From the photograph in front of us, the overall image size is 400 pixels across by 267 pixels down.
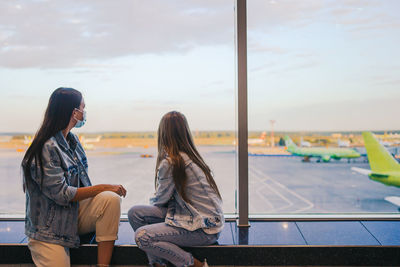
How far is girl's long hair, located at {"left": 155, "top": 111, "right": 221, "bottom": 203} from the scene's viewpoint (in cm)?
202

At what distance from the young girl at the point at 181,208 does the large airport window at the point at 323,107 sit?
31.6 inches

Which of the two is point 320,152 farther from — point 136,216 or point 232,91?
point 136,216

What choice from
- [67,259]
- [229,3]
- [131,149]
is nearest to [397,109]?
[229,3]

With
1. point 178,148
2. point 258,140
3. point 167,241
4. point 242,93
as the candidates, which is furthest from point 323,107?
point 167,241

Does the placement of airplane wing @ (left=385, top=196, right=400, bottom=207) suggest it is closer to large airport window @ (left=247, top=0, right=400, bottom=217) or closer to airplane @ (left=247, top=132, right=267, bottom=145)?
large airport window @ (left=247, top=0, right=400, bottom=217)

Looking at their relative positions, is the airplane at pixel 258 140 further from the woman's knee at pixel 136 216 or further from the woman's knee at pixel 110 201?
the woman's knee at pixel 110 201

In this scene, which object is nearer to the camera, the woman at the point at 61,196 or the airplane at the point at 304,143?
the woman at the point at 61,196

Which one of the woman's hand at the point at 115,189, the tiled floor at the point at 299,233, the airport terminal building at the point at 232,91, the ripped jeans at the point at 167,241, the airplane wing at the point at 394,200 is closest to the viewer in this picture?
the ripped jeans at the point at 167,241

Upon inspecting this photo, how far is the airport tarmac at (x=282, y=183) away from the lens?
2.83 metres

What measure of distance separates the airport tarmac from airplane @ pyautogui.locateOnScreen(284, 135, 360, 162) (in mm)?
44

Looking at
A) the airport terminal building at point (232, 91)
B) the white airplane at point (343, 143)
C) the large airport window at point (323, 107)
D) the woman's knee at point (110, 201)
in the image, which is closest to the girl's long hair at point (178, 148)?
the woman's knee at point (110, 201)

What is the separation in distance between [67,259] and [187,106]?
1.33 m

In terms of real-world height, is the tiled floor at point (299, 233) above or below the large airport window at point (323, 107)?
below

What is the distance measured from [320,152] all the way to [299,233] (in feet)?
2.18
